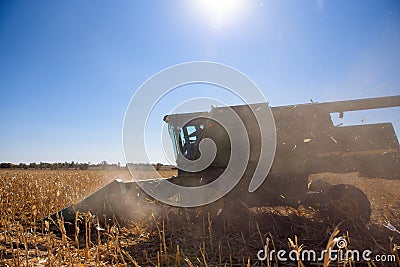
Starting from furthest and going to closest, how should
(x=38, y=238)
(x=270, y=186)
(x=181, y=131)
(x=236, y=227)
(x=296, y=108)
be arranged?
(x=181, y=131)
(x=296, y=108)
(x=270, y=186)
(x=236, y=227)
(x=38, y=238)

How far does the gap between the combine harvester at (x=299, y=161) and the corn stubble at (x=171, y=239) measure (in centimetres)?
40

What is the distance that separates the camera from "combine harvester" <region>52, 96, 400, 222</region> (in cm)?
479

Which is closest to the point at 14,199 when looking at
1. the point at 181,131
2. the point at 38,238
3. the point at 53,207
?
the point at 53,207

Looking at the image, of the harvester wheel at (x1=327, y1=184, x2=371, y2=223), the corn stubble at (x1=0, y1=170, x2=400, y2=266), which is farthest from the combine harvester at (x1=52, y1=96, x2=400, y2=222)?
the corn stubble at (x1=0, y1=170, x2=400, y2=266)

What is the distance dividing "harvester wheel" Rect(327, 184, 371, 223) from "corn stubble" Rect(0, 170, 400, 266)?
7.1 inches

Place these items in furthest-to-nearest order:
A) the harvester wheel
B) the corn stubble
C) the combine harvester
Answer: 1. the combine harvester
2. the harvester wheel
3. the corn stubble

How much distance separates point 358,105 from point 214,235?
4.23 meters

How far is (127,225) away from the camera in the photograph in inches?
199

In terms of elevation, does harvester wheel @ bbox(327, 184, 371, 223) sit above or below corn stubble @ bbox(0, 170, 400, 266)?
above

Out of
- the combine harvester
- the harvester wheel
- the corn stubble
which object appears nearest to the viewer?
the corn stubble

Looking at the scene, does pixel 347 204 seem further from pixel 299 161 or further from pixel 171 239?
pixel 171 239

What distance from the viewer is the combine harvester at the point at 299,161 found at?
4789 millimetres

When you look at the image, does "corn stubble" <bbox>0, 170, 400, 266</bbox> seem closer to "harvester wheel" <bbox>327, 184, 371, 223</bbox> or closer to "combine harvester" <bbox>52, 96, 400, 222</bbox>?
"harvester wheel" <bbox>327, 184, 371, 223</bbox>

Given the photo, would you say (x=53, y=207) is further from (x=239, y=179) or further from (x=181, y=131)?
(x=239, y=179)
